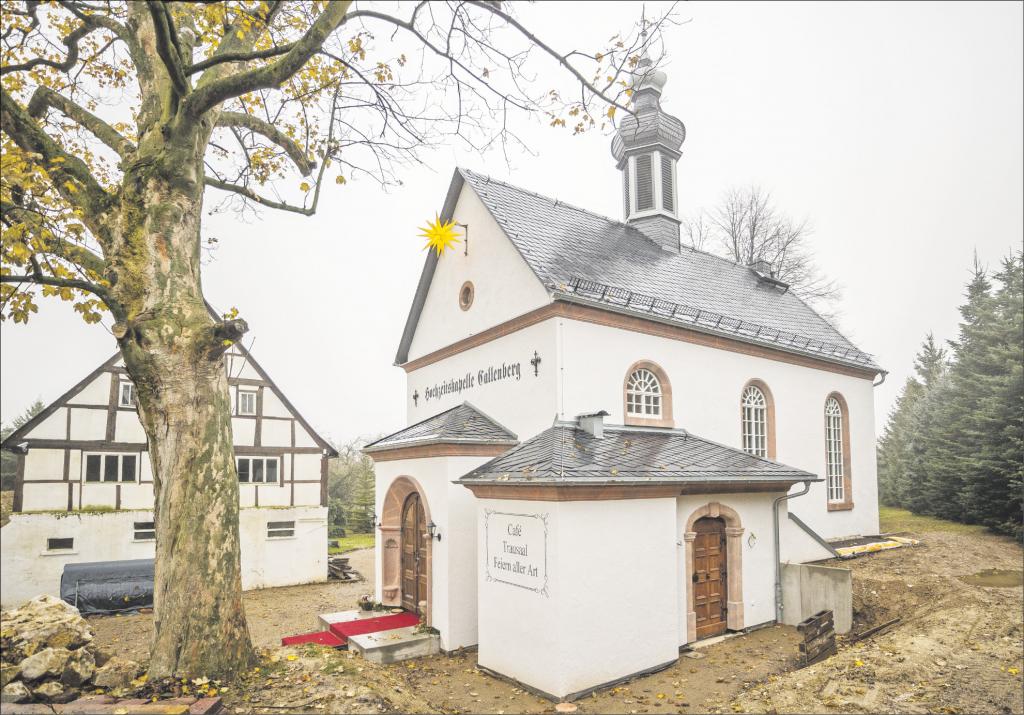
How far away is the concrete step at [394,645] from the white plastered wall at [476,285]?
560 centimetres

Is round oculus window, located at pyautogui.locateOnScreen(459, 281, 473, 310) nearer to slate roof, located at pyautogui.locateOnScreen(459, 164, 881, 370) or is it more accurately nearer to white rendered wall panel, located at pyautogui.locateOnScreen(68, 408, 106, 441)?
slate roof, located at pyautogui.locateOnScreen(459, 164, 881, 370)

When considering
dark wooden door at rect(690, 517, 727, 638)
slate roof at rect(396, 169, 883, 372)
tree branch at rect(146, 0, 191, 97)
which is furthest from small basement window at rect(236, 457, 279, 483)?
tree branch at rect(146, 0, 191, 97)

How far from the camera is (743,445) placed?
47.0 feet

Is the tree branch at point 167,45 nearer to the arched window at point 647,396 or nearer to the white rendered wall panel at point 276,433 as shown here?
the arched window at point 647,396

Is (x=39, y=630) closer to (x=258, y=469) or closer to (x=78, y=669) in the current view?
(x=78, y=669)

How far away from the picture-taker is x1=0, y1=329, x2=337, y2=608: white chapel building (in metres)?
15.1

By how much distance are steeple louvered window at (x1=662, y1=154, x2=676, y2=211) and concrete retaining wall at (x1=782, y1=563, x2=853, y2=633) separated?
9956 millimetres

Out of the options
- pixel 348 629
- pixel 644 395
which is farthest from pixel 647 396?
pixel 348 629

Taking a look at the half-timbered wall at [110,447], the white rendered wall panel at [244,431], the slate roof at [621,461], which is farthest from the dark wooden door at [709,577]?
the white rendered wall panel at [244,431]

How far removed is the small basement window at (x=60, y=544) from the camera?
49.8ft

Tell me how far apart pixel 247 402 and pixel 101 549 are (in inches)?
191

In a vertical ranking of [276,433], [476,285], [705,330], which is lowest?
[276,433]

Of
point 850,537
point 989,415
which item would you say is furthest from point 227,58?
point 989,415

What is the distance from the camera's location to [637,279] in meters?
13.7
